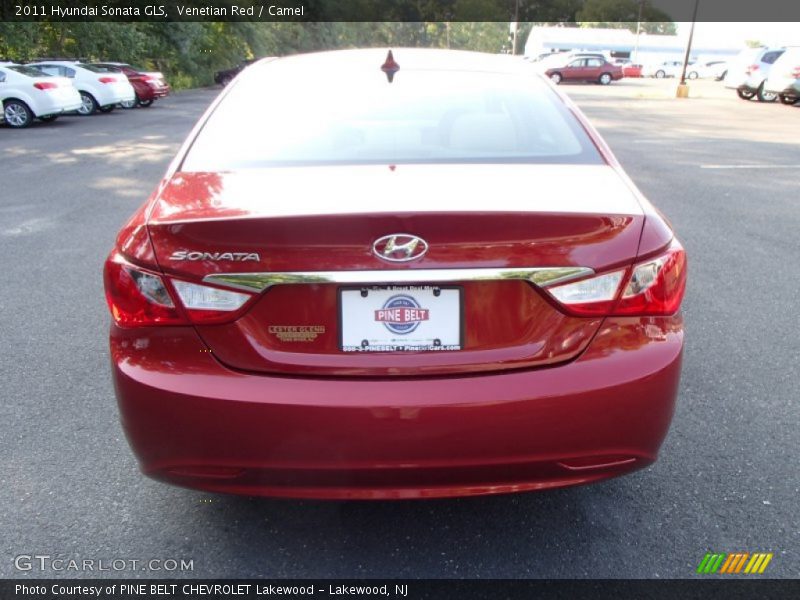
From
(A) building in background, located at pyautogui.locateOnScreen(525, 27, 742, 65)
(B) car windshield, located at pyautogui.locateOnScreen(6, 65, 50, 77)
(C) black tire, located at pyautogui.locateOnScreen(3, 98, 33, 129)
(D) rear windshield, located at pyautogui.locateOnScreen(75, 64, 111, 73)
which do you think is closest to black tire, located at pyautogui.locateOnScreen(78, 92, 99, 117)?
(D) rear windshield, located at pyautogui.locateOnScreen(75, 64, 111, 73)

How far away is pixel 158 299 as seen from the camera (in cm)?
199

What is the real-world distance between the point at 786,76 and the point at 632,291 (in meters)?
22.7

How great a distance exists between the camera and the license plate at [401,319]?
191 centimetres

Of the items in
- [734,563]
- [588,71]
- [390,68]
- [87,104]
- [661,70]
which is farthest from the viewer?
[661,70]

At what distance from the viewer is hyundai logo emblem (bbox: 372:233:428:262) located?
188 cm

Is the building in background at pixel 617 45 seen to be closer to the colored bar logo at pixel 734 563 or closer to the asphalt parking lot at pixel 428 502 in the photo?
the asphalt parking lot at pixel 428 502

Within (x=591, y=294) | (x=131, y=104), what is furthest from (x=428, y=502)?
(x=131, y=104)

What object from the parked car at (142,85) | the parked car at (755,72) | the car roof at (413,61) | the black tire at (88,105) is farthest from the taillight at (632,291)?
the parked car at (755,72)

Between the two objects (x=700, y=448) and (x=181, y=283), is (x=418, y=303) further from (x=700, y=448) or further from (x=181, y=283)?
(x=700, y=448)

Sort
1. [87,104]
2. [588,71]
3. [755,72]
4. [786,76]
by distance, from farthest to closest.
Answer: [588,71] < [755,72] < [786,76] < [87,104]

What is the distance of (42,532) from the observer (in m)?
2.42

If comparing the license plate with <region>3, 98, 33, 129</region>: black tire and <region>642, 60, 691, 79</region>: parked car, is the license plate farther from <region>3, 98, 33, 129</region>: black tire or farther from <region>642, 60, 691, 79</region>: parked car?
<region>642, 60, 691, 79</region>: parked car

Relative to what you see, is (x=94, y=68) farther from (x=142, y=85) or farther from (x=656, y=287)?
(x=656, y=287)

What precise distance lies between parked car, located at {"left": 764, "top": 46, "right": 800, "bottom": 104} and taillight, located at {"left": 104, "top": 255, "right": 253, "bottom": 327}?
23000mm
